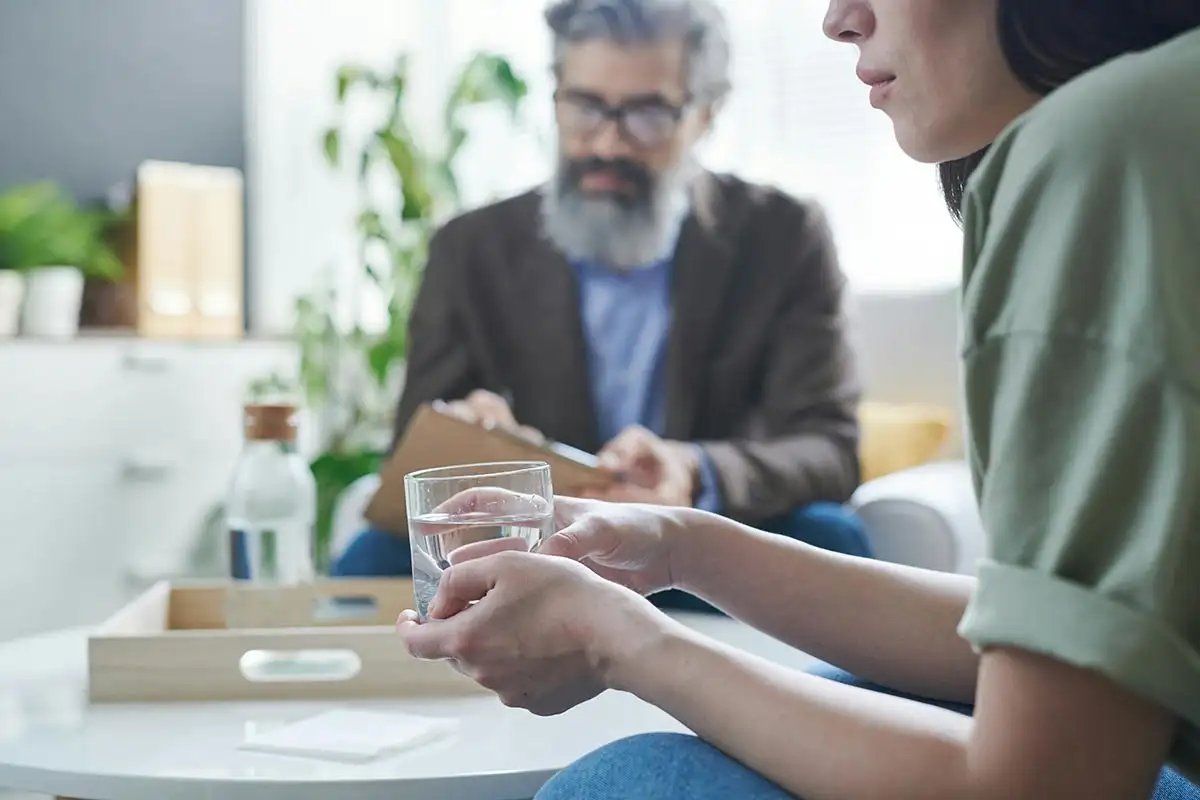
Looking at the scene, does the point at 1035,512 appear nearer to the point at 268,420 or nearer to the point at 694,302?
the point at 268,420

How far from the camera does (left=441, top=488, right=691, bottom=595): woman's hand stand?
2.67 ft

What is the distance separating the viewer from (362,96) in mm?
Answer: 3854

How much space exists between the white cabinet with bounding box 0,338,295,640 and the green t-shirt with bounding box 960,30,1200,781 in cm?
248

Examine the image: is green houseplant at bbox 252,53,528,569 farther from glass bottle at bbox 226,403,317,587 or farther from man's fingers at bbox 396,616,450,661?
man's fingers at bbox 396,616,450,661

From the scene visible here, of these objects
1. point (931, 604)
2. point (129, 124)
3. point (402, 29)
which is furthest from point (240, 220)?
point (931, 604)

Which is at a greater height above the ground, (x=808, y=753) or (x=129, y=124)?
(x=129, y=124)

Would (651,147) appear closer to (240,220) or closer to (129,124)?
(240,220)

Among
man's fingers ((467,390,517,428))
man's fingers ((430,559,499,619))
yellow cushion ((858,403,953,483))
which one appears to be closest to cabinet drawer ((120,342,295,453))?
man's fingers ((467,390,517,428))

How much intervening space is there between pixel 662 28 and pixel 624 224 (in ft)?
1.08

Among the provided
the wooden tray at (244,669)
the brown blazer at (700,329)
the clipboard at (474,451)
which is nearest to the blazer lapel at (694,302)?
the brown blazer at (700,329)

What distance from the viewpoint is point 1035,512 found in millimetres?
552

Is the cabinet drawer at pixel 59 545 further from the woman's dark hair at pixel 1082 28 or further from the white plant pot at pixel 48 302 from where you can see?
the woman's dark hair at pixel 1082 28

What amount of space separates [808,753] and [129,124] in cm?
319

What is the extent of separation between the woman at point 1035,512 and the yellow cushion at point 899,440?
1.80 metres
